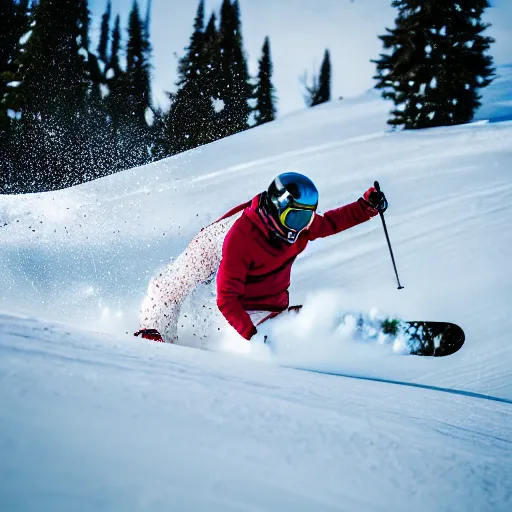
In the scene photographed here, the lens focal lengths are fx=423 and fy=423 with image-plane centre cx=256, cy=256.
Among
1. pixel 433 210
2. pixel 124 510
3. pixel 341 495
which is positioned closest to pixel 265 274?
pixel 341 495

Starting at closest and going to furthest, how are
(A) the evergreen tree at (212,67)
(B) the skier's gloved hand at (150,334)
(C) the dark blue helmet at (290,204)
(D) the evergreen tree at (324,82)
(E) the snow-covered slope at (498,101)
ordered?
(C) the dark blue helmet at (290,204)
(B) the skier's gloved hand at (150,334)
(E) the snow-covered slope at (498,101)
(A) the evergreen tree at (212,67)
(D) the evergreen tree at (324,82)

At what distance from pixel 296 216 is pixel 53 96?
24.0m

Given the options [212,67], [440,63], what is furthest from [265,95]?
[440,63]

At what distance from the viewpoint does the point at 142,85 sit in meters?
29.5

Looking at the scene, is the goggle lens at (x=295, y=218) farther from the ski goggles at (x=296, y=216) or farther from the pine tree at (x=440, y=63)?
the pine tree at (x=440, y=63)

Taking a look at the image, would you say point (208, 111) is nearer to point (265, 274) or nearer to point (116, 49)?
point (116, 49)

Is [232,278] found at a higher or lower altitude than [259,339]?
higher

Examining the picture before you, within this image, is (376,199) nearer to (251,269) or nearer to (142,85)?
(251,269)

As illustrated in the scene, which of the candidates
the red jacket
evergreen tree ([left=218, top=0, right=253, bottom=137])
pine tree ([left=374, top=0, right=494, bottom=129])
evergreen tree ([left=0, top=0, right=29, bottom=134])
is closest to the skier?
the red jacket

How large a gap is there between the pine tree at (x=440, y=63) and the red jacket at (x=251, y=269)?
420 inches

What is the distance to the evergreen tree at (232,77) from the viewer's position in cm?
2659

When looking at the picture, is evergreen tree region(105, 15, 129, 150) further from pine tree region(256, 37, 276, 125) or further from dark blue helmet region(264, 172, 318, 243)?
dark blue helmet region(264, 172, 318, 243)

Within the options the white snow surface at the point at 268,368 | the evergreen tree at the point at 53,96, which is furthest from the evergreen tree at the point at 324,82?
the white snow surface at the point at 268,368

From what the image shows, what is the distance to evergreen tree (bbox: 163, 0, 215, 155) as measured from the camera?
25750 millimetres
